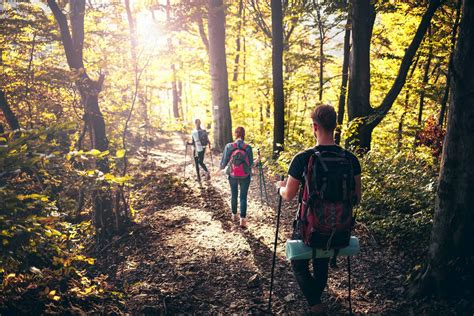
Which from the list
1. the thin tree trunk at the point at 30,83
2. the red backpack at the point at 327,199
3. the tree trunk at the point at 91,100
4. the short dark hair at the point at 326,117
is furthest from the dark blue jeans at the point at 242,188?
the thin tree trunk at the point at 30,83

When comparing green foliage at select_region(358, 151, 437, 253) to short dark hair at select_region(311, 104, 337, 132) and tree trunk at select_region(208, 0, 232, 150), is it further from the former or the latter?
→ tree trunk at select_region(208, 0, 232, 150)

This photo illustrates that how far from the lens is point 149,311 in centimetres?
433

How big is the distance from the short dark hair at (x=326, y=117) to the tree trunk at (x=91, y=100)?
218 inches

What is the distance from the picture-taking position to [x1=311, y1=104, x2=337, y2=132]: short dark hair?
10.4ft

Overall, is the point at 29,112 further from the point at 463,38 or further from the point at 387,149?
the point at 387,149

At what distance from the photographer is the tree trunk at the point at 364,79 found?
8.57 m

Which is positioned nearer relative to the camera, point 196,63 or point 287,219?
point 287,219

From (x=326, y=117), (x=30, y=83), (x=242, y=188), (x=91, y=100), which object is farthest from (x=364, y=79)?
(x=30, y=83)

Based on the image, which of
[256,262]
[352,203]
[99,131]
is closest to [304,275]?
[352,203]

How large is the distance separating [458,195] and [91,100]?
300 inches

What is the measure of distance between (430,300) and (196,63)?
20.3 meters

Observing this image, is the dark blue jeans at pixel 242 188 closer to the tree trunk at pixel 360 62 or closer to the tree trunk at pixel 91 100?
the tree trunk at pixel 91 100

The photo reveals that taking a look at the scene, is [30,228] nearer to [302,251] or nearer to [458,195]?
[302,251]

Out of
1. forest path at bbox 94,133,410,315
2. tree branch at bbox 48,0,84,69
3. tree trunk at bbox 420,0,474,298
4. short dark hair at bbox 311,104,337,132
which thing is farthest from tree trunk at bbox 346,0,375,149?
tree branch at bbox 48,0,84,69
